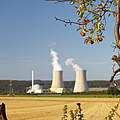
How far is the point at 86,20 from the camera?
3217mm

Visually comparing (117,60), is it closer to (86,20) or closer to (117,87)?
(117,87)

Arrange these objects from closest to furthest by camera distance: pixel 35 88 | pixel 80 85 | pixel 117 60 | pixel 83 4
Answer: pixel 117 60 → pixel 83 4 → pixel 80 85 → pixel 35 88

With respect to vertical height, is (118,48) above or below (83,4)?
below

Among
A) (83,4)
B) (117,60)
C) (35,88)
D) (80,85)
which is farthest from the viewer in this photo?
(35,88)

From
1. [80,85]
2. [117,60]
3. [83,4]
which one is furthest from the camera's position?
[80,85]

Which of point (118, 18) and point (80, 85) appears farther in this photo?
point (80, 85)

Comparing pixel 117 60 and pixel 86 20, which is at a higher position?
pixel 86 20

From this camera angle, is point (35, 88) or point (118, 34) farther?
point (35, 88)

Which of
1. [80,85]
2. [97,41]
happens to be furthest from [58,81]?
[97,41]

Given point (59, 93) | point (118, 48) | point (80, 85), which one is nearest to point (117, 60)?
point (118, 48)

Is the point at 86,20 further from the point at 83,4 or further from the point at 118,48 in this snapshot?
the point at 118,48

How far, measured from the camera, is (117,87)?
121 inches

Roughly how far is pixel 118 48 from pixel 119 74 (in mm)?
284

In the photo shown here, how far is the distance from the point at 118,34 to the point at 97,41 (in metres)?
0.36
